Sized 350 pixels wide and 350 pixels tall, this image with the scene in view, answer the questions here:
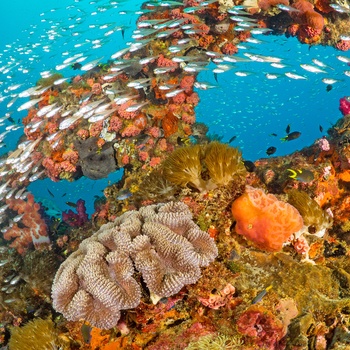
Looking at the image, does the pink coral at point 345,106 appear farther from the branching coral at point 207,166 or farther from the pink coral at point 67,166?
the pink coral at point 67,166

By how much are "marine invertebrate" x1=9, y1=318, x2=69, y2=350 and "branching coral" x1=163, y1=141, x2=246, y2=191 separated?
9.23ft

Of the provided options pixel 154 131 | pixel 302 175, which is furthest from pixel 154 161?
pixel 302 175

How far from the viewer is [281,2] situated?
9.73m

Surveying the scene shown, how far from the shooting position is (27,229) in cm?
1173

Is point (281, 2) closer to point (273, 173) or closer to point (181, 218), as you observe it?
point (273, 173)

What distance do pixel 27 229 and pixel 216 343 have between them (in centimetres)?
1004

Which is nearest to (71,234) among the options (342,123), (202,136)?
(202,136)

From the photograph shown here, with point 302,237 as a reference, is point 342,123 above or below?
Result: above

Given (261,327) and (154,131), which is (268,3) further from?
(261,327)

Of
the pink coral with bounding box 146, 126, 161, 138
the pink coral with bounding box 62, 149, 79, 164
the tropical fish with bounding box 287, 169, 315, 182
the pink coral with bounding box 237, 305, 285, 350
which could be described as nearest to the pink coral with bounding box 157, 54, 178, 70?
the pink coral with bounding box 146, 126, 161, 138

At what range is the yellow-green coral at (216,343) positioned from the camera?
362 cm

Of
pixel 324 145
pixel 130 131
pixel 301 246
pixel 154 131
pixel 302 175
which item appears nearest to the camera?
pixel 301 246

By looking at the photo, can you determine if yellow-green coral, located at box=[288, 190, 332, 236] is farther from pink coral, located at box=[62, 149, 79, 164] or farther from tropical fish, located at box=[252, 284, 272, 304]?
pink coral, located at box=[62, 149, 79, 164]

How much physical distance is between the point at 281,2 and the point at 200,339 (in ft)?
32.3
